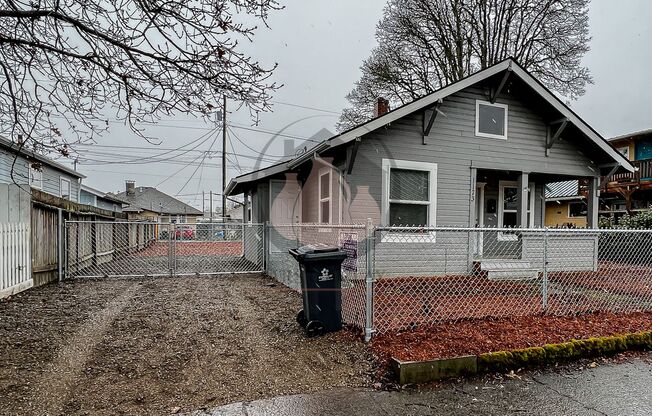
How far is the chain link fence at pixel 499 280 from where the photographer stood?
17.5ft

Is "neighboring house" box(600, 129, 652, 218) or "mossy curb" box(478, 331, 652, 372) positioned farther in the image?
"neighboring house" box(600, 129, 652, 218)

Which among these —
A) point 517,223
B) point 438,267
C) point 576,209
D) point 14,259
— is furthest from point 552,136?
point 576,209

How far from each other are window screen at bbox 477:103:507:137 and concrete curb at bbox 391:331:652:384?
574cm

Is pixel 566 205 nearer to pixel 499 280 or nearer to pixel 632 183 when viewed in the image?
pixel 632 183

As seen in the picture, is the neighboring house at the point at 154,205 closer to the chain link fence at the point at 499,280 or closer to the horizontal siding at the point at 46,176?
the horizontal siding at the point at 46,176

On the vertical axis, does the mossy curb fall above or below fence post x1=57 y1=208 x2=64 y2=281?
below

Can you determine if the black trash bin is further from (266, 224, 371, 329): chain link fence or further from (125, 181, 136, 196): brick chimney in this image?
(125, 181, 136, 196): brick chimney

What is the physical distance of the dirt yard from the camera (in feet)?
10.5

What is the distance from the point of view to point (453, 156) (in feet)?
29.2

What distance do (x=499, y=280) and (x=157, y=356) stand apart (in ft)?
18.2

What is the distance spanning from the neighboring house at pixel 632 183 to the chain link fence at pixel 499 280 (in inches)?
410

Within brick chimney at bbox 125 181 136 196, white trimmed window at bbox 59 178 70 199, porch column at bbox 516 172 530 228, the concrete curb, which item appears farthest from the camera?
brick chimney at bbox 125 181 136 196

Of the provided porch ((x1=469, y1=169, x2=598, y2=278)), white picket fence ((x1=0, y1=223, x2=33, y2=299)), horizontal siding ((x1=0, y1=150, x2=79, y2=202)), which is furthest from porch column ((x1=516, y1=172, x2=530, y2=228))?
horizontal siding ((x1=0, y1=150, x2=79, y2=202))

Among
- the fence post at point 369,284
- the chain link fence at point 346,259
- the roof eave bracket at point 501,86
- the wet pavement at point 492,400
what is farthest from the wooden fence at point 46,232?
→ the roof eave bracket at point 501,86
